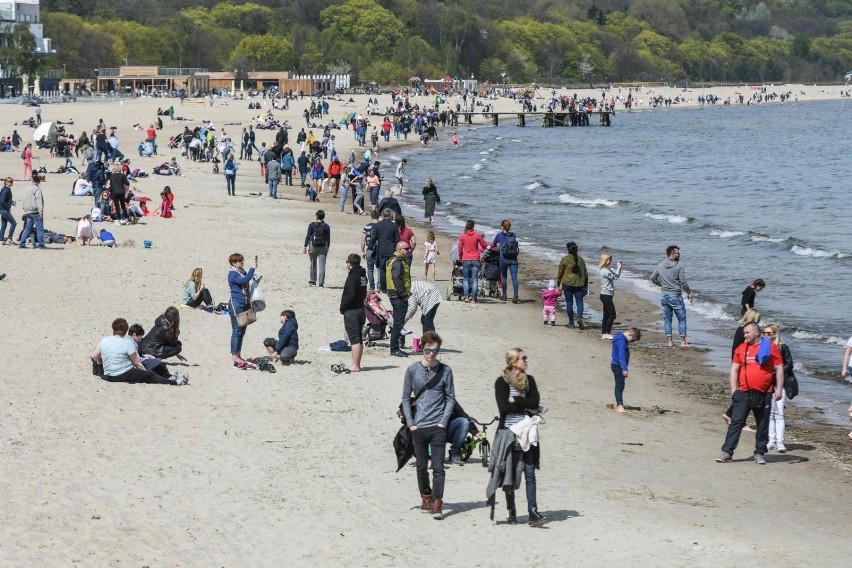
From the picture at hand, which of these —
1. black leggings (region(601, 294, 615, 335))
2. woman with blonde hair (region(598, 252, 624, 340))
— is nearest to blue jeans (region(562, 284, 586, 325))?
black leggings (region(601, 294, 615, 335))

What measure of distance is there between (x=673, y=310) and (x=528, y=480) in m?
9.47

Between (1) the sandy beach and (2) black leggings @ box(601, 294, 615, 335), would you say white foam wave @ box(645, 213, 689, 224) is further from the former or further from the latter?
(2) black leggings @ box(601, 294, 615, 335)

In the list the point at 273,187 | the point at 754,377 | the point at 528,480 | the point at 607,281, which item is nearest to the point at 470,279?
the point at 607,281

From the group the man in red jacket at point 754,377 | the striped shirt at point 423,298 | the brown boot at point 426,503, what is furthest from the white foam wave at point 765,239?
the brown boot at point 426,503

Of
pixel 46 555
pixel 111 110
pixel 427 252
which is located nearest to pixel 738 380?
pixel 46 555

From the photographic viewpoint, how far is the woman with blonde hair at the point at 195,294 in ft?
61.8

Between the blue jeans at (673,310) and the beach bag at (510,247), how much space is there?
11.1ft

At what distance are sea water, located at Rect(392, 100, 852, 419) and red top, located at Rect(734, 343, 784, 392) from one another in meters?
3.88

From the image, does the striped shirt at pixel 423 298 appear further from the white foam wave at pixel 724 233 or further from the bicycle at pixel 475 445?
the white foam wave at pixel 724 233

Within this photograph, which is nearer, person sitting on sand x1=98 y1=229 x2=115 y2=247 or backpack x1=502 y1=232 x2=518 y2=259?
backpack x1=502 y1=232 x2=518 y2=259

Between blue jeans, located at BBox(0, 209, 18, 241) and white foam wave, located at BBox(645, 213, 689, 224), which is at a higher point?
blue jeans, located at BBox(0, 209, 18, 241)

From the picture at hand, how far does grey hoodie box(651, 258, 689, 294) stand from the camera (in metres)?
18.4

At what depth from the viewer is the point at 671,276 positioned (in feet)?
60.7

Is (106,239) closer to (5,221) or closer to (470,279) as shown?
(5,221)
